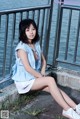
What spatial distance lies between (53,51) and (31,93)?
1056 millimetres

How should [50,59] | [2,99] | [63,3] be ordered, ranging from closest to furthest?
[2,99] < [63,3] < [50,59]

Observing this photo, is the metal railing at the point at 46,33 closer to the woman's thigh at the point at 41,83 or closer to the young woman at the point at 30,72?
the young woman at the point at 30,72

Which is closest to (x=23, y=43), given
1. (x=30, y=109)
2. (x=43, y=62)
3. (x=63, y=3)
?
(x=43, y=62)

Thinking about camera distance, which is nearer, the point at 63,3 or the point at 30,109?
the point at 30,109

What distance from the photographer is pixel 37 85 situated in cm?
477

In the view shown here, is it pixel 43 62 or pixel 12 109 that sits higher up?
pixel 43 62

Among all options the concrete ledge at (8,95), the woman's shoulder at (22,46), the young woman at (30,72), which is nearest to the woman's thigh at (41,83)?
the young woman at (30,72)

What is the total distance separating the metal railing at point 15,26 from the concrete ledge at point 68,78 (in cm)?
39

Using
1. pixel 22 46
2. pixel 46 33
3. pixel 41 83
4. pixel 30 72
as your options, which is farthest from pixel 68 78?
pixel 22 46

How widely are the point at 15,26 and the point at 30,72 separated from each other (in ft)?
2.32

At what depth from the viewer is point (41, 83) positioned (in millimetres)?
4742

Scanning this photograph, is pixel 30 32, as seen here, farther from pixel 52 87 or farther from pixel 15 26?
pixel 52 87

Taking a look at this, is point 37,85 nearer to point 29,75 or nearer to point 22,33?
point 29,75

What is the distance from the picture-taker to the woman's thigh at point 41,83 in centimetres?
470
